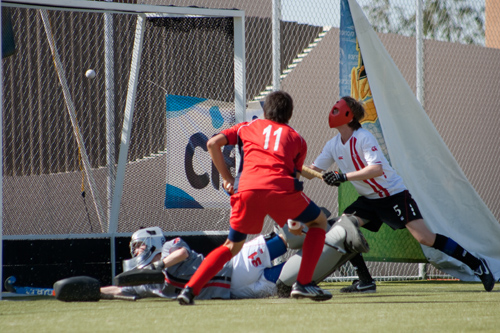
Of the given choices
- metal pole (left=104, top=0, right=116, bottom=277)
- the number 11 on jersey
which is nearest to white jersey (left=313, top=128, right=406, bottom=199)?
the number 11 on jersey

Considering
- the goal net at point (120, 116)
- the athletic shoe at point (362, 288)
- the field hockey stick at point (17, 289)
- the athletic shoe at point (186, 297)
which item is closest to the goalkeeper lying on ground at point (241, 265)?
the field hockey stick at point (17, 289)

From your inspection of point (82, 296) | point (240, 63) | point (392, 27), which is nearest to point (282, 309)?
point (82, 296)

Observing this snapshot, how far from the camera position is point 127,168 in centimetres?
676

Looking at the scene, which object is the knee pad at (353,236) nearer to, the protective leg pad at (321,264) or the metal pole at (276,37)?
the protective leg pad at (321,264)

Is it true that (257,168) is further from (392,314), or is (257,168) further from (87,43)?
(87,43)

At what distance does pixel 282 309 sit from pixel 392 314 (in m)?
0.64

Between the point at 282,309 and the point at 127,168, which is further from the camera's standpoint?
the point at 127,168

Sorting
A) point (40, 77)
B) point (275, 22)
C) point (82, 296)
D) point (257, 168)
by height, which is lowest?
point (82, 296)

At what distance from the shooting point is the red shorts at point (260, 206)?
388cm

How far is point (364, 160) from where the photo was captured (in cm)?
526

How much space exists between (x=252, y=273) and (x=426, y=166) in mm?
2814

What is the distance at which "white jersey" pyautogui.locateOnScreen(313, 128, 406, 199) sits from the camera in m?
5.16

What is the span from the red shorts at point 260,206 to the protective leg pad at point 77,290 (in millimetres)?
1268

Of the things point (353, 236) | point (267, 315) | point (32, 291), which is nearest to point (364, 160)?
point (353, 236)
